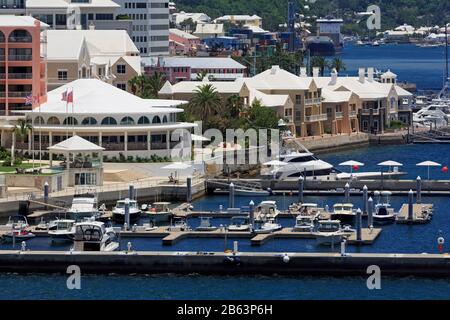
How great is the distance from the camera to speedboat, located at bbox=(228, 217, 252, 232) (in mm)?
79131

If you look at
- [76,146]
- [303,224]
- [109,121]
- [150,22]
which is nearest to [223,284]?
[303,224]

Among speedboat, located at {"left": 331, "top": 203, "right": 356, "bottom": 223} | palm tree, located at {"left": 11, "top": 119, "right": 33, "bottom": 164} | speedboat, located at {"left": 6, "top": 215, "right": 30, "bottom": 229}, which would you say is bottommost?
speedboat, located at {"left": 6, "top": 215, "right": 30, "bottom": 229}

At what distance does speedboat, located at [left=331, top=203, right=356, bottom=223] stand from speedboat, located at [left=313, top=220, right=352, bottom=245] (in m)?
4.33

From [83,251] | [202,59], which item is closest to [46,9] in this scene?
[202,59]

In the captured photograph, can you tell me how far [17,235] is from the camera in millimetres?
76688

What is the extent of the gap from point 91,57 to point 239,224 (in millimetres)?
51664

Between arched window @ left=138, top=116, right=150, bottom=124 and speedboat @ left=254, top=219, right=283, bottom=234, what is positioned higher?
arched window @ left=138, top=116, right=150, bottom=124

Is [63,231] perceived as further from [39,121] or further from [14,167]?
[39,121]

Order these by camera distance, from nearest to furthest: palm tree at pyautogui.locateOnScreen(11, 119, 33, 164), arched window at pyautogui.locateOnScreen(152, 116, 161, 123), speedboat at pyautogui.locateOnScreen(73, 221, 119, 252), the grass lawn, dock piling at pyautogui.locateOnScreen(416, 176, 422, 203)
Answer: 1. speedboat at pyautogui.locateOnScreen(73, 221, 119, 252)
2. dock piling at pyautogui.locateOnScreen(416, 176, 422, 203)
3. the grass lawn
4. palm tree at pyautogui.locateOnScreen(11, 119, 33, 164)
5. arched window at pyautogui.locateOnScreen(152, 116, 161, 123)

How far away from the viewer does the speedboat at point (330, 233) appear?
248 feet

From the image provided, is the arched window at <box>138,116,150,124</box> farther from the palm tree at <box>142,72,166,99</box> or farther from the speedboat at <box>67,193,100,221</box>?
the palm tree at <box>142,72,166,99</box>

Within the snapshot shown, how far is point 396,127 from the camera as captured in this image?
14662cm

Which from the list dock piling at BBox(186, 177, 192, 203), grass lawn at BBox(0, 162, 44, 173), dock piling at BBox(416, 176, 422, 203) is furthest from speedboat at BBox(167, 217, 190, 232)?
dock piling at BBox(416, 176, 422, 203)
